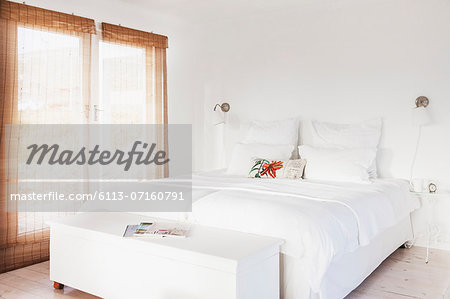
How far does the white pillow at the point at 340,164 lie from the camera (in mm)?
3443

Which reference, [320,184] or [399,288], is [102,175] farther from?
[399,288]

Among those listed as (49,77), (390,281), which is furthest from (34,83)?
(390,281)

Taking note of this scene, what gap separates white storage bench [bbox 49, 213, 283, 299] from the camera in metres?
1.97

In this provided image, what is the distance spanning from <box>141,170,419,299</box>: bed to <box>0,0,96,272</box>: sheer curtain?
131 centimetres

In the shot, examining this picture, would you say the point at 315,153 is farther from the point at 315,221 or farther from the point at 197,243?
the point at 197,243

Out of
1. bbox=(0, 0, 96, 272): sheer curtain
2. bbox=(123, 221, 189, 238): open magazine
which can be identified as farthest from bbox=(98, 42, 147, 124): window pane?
bbox=(123, 221, 189, 238): open magazine

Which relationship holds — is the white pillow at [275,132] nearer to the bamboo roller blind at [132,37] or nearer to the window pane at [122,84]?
the window pane at [122,84]

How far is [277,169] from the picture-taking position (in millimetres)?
3736

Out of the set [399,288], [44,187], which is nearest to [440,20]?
[399,288]

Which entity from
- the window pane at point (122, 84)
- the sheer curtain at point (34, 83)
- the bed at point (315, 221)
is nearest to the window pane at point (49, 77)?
the sheer curtain at point (34, 83)

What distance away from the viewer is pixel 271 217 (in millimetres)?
2273

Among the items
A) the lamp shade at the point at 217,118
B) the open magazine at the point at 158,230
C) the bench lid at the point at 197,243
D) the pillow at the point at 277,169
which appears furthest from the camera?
the lamp shade at the point at 217,118

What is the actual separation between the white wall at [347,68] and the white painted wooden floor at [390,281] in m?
0.80

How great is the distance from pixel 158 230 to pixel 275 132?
7.04 ft
